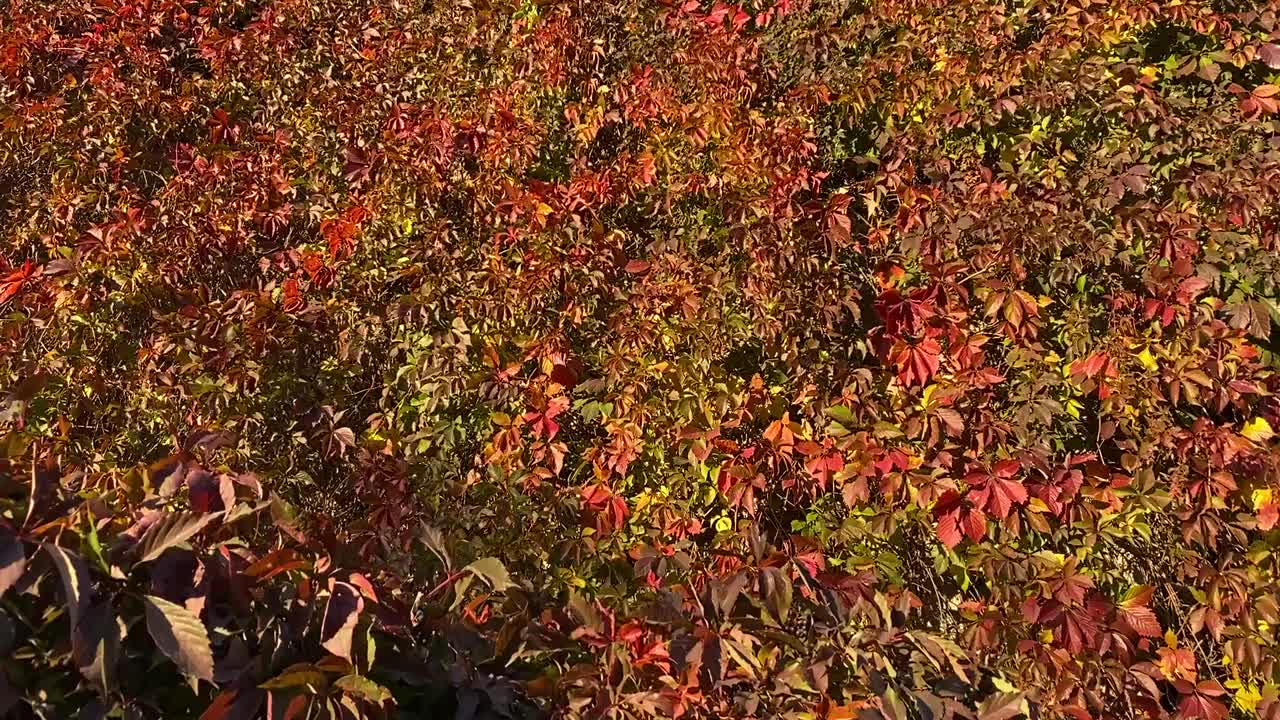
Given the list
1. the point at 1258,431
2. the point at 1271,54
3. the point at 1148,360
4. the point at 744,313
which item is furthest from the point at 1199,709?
the point at 1271,54

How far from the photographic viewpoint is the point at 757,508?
2684mm

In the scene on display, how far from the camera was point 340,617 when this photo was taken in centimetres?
115

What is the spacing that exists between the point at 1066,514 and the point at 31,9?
5120 millimetres

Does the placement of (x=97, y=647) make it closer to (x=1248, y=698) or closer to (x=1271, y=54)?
(x=1248, y=698)

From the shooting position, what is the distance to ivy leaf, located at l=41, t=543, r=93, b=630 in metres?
0.96

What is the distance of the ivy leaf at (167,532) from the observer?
1081mm

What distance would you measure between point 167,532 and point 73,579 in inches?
5.3

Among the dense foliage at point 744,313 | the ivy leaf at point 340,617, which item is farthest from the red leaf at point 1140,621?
the ivy leaf at point 340,617

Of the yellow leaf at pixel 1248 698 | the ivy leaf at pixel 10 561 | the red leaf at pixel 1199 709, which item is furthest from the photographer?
the yellow leaf at pixel 1248 698

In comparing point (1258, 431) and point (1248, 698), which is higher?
point (1258, 431)

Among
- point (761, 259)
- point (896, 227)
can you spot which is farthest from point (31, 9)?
point (896, 227)

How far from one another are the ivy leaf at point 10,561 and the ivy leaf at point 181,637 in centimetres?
14

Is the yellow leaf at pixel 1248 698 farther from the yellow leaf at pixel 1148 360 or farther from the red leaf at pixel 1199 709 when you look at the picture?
the yellow leaf at pixel 1148 360

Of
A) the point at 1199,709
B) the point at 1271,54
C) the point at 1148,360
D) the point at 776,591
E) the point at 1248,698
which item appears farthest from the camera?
the point at 1271,54
